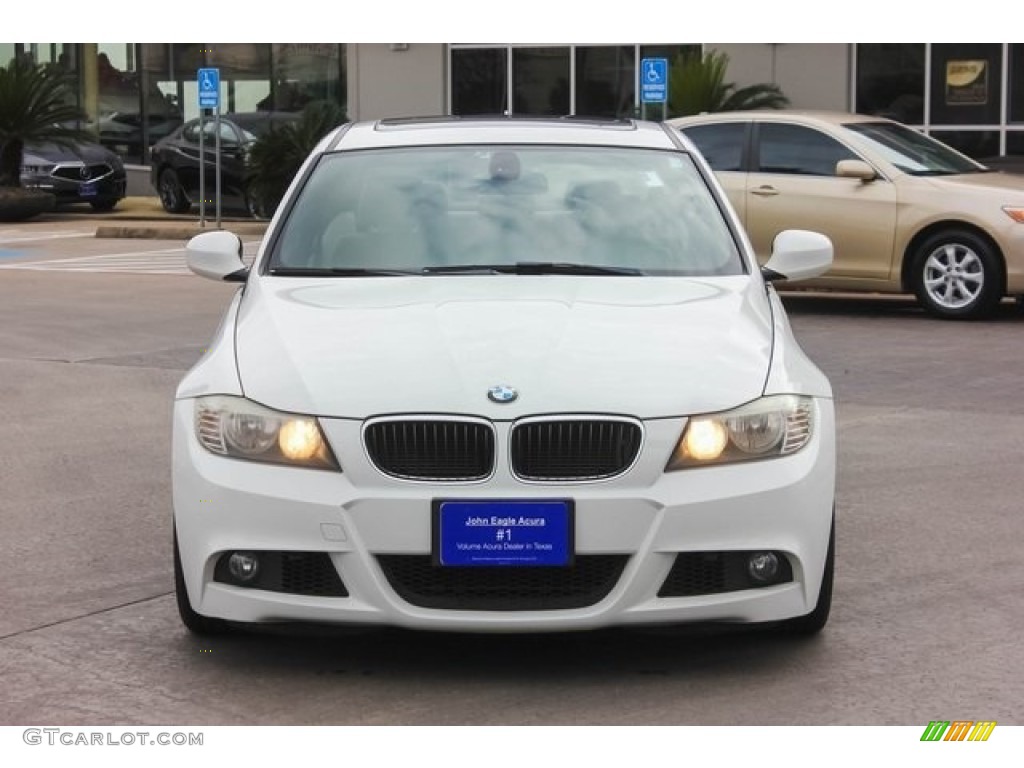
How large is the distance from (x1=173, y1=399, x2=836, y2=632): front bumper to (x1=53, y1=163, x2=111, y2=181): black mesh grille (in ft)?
92.3

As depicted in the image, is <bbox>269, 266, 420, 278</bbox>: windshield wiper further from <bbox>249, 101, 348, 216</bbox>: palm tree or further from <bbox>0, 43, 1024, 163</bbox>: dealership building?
<bbox>249, 101, 348, 216</bbox>: palm tree

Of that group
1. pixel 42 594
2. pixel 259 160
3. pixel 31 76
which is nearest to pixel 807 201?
pixel 42 594

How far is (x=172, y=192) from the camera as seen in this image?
31609 millimetres

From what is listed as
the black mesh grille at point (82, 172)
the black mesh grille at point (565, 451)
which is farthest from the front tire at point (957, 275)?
the black mesh grille at point (82, 172)

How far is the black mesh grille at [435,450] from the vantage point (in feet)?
16.9

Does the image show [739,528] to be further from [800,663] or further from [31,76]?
[31,76]

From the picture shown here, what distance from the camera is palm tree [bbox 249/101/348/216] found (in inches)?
1072

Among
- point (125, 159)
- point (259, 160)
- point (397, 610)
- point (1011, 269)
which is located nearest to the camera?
point (397, 610)

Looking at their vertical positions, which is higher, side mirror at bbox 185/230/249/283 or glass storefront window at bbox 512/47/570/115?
side mirror at bbox 185/230/249/283

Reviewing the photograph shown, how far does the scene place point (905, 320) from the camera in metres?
15.3

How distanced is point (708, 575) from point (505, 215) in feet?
5.93

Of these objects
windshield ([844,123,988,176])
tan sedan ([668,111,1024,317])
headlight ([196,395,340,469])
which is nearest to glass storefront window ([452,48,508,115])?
tan sedan ([668,111,1024,317])

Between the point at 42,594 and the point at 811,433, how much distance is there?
2.59 meters

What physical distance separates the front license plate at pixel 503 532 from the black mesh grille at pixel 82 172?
28.5m
